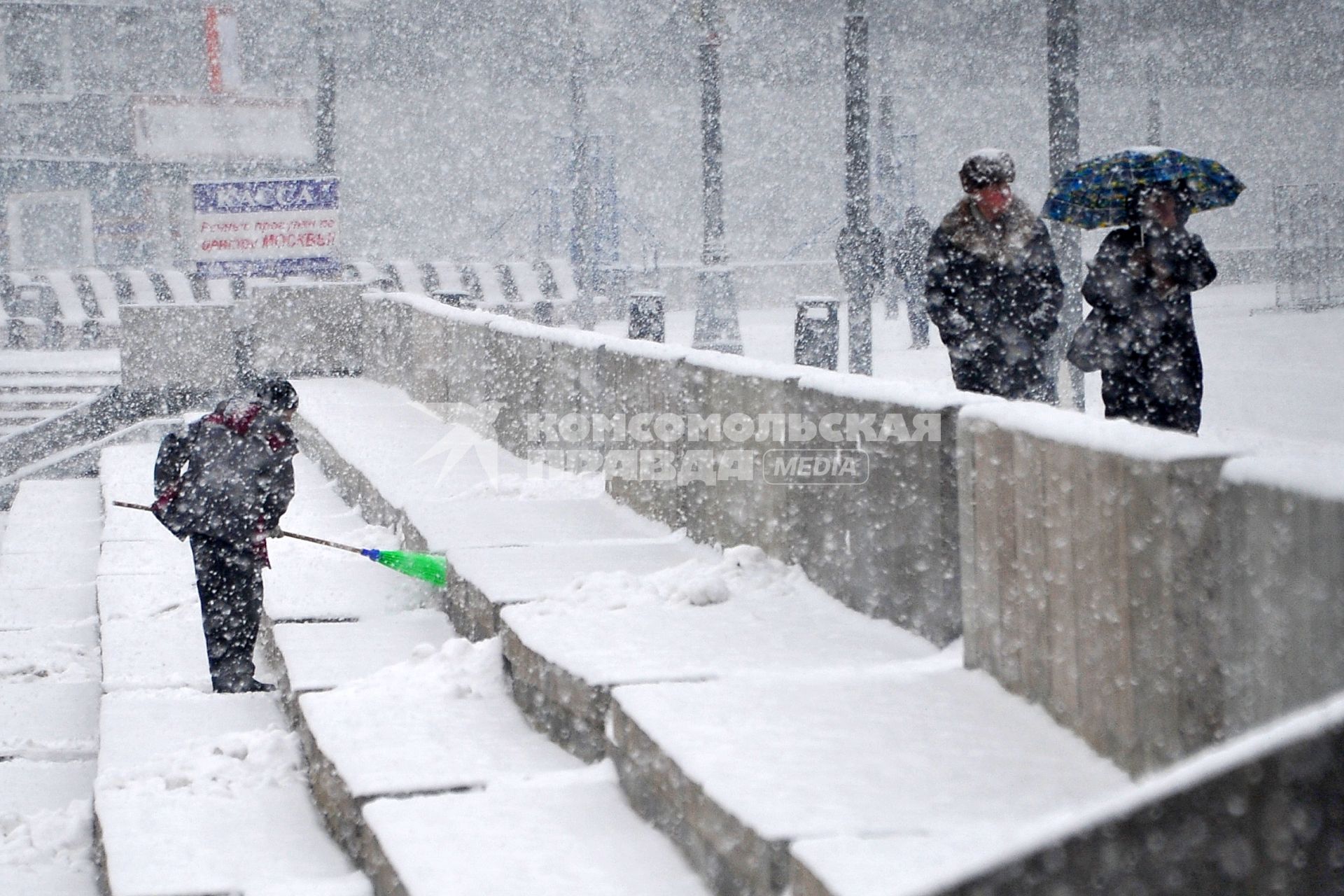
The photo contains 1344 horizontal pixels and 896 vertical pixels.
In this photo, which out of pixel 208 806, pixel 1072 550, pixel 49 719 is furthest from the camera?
pixel 49 719

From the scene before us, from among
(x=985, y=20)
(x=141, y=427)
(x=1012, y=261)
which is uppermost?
(x=985, y=20)

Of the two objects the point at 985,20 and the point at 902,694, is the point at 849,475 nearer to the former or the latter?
the point at 902,694

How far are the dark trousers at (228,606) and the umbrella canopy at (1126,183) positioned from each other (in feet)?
13.5

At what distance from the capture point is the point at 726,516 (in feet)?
23.4

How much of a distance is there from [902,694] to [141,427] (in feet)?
45.5

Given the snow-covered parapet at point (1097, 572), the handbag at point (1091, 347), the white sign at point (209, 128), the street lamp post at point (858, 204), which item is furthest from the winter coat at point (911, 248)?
the white sign at point (209, 128)

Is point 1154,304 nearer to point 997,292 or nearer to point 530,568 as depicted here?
point 997,292

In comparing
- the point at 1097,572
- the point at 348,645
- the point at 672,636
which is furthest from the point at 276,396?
the point at 1097,572

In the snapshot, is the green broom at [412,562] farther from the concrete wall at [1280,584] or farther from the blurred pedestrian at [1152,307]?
the concrete wall at [1280,584]

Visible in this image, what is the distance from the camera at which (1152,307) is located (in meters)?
6.72

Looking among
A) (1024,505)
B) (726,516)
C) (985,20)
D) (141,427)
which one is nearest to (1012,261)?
(726,516)

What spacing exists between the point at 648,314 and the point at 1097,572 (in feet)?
31.5

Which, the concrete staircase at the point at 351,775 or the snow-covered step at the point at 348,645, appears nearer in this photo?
the concrete staircase at the point at 351,775

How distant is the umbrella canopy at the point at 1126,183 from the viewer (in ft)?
25.1
